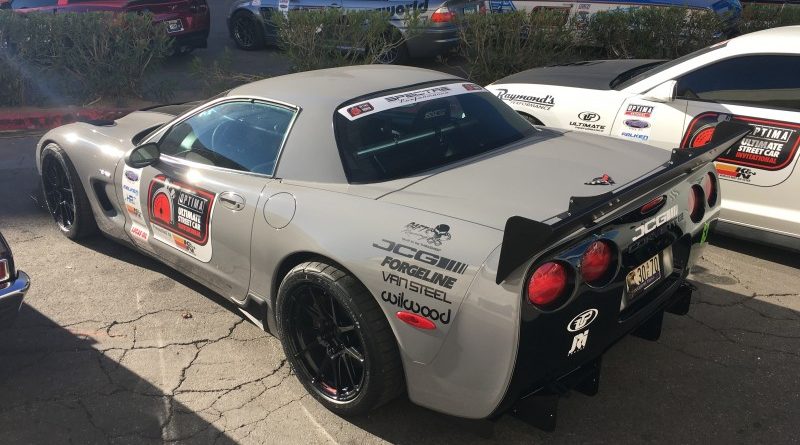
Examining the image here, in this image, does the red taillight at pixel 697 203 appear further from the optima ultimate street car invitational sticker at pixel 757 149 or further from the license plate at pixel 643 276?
the optima ultimate street car invitational sticker at pixel 757 149

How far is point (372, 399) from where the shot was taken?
2.97m

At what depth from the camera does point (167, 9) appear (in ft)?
34.5

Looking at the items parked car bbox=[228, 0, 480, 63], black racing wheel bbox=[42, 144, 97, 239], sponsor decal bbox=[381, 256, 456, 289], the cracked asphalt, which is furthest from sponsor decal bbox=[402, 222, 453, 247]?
parked car bbox=[228, 0, 480, 63]

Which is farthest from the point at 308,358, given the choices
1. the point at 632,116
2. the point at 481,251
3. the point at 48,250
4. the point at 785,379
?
the point at 632,116

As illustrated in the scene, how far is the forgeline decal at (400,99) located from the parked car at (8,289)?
1.78 meters

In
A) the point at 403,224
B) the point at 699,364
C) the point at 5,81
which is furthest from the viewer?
the point at 5,81

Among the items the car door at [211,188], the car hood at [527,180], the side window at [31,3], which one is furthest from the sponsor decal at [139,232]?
the side window at [31,3]

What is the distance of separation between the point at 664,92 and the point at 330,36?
4.86m

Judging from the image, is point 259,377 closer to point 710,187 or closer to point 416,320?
point 416,320

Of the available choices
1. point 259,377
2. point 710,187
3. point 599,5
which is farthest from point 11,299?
point 599,5

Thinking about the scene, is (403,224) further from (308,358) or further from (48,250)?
(48,250)

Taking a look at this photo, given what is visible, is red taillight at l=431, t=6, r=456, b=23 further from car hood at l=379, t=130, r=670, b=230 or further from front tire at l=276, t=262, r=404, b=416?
front tire at l=276, t=262, r=404, b=416

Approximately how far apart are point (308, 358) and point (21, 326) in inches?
75.3

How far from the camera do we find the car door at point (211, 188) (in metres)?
3.54
